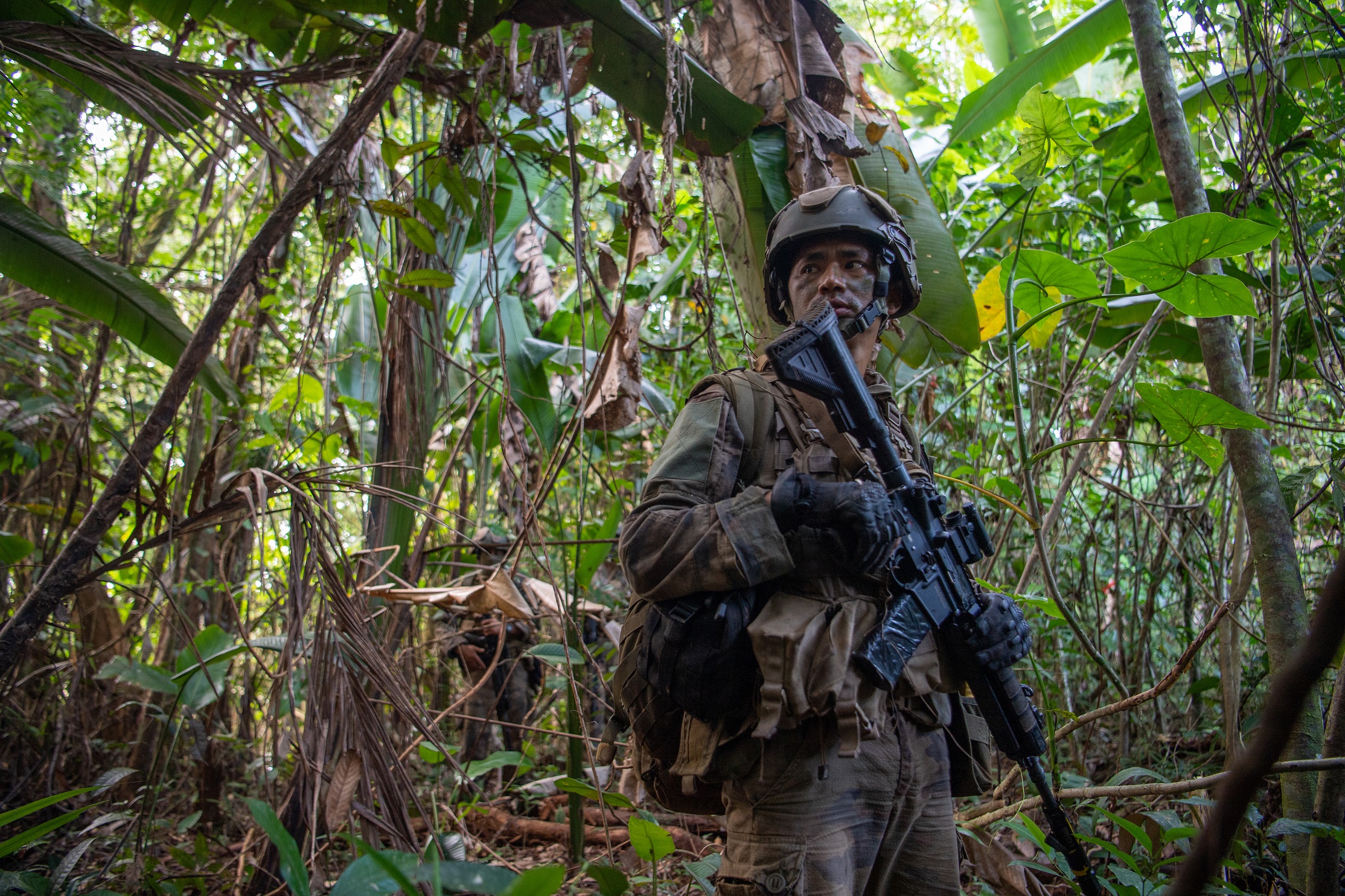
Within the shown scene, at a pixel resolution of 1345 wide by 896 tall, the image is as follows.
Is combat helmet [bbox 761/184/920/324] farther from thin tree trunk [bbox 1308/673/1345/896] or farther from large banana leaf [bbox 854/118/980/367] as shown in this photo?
thin tree trunk [bbox 1308/673/1345/896]

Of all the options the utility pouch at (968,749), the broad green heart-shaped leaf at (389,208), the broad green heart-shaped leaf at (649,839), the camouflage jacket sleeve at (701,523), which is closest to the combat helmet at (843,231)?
the camouflage jacket sleeve at (701,523)

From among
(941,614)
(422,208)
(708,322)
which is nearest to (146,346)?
(422,208)

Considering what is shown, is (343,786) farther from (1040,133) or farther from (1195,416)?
(1040,133)

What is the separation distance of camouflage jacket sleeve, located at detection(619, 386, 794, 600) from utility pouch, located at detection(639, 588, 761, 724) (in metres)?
0.05

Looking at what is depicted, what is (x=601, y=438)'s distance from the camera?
161 inches

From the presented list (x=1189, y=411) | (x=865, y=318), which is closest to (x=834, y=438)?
(x=865, y=318)

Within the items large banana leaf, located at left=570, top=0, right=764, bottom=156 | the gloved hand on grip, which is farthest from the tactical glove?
large banana leaf, located at left=570, top=0, right=764, bottom=156

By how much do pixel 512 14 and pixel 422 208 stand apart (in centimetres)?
69

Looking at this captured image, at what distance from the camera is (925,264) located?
272 centimetres

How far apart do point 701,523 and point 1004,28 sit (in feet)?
14.8

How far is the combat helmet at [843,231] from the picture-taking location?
1.90 meters

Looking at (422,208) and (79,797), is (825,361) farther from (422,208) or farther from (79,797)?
(79,797)

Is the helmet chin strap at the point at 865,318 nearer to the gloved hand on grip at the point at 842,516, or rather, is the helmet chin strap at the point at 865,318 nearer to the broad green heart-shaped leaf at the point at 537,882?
the gloved hand on grip at the point at 842,516

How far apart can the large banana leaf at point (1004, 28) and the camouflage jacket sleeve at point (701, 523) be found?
13.5 feet
